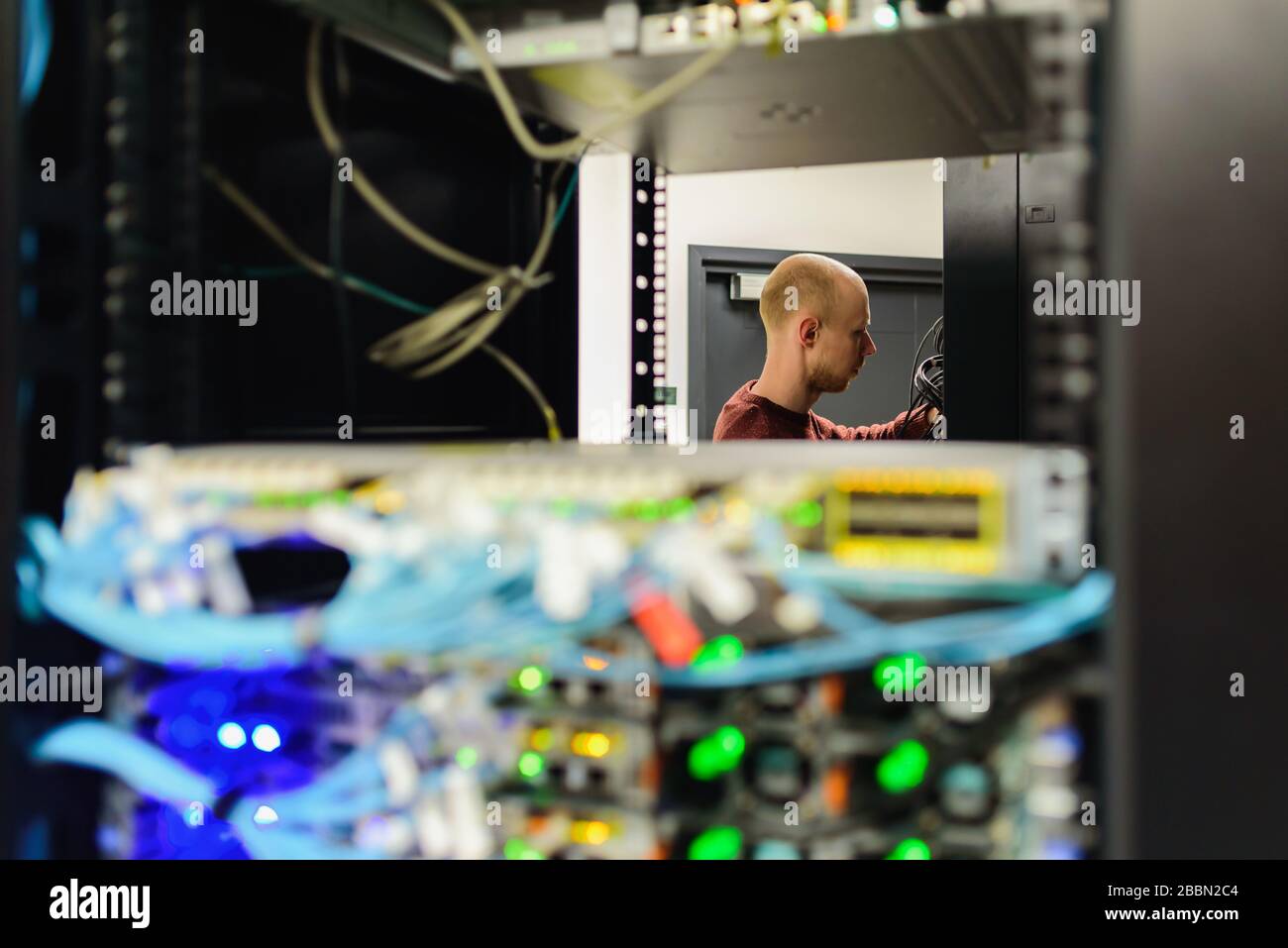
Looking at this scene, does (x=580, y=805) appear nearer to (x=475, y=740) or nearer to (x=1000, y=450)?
(x=475, y=740)

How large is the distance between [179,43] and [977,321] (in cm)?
79

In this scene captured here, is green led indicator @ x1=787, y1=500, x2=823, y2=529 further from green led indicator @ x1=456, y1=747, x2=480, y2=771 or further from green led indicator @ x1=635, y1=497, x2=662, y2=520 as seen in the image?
green led indicator @ x1=456, y1=747, x2=480, y2=771

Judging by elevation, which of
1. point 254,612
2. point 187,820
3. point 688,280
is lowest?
point 187,820

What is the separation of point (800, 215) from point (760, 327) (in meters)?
0.33

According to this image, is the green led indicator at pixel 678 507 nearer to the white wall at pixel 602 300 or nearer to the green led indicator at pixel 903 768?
the green led indicator at pixel 903 768

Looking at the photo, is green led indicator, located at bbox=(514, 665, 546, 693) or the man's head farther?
the man's head

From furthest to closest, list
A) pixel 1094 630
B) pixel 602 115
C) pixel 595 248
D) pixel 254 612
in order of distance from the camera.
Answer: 1. pixel 595 248
2. pixel 602 115
3. pixel 254 612
4. pixel 1094 630

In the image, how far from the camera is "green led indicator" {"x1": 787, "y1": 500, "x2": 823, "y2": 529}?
585 millimetres

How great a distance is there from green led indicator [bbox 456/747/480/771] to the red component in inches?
5.4

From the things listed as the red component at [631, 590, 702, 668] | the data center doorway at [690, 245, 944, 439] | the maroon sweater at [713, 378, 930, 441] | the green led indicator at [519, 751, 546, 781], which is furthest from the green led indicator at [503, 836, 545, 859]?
the data center doorway at [690, 245, 944, 439]

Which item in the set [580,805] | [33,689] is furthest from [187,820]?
[580,805]

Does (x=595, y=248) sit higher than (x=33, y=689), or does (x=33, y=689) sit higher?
(x=595, y=248)

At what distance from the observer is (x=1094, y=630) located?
0.55 meters

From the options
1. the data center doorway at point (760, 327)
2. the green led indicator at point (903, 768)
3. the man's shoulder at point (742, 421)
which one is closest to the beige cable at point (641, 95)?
the green led indicator at point (903, 768)
